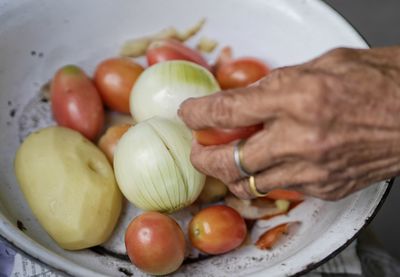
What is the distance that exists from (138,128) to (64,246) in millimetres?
175

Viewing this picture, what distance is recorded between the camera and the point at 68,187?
0.77 m

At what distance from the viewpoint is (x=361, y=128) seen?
573mm

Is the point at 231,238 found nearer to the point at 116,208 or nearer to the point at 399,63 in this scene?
the point at 116,208

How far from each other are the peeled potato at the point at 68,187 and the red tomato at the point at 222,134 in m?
0.17

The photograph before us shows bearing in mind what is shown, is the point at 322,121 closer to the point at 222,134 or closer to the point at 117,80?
the point at 222,134

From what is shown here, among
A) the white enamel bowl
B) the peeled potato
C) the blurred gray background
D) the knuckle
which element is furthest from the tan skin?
the blurred gray background

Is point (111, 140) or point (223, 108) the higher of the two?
point (223, 108)

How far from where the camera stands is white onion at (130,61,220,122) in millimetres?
821

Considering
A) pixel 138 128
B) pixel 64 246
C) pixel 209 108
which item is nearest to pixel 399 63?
pixel 209 108

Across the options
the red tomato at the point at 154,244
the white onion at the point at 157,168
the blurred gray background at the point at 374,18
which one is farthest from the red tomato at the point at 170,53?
the blurred gray background at the point at 374,18

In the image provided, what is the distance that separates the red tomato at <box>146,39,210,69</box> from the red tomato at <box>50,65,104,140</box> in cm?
11

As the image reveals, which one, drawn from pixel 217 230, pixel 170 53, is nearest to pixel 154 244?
pixel 217 230

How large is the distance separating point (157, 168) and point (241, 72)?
0.26 m

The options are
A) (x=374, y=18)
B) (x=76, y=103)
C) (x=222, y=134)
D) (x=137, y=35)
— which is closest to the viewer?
(x=222, y=134)
